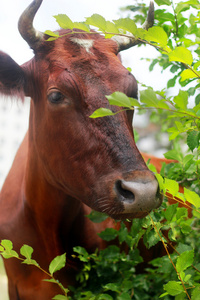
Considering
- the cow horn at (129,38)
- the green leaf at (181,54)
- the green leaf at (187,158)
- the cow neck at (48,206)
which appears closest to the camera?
the green leaf at (181,54)

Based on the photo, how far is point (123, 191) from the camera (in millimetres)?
2082

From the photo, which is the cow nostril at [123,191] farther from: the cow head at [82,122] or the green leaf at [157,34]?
the green leaf at [157,34]

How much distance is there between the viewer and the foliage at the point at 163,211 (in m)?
1.50

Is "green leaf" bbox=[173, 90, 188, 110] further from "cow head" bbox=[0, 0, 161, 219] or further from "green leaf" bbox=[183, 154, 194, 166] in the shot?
"green leaf" bbox=[183, 154, 194, 166]

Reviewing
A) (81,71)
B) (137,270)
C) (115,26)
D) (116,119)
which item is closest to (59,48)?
(81,71)

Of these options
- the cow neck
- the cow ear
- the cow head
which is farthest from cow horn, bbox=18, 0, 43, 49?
the cow neck

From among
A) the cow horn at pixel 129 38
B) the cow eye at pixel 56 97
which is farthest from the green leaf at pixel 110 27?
the cow horn at pixel 129 38

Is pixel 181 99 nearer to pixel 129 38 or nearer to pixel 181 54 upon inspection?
pixel 181 54

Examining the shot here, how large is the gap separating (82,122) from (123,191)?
57 centimetres

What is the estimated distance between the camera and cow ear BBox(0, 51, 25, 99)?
9.37 feet

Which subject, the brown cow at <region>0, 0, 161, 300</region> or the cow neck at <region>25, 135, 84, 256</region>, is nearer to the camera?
the brown cow at <region>0, 0, 161, 300</region>

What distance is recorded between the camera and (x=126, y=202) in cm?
203

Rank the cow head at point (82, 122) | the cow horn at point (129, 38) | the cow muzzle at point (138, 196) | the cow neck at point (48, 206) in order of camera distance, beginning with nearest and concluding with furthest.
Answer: the cow muzzle at point (138, 196), the cow head at point (82, 122), the cow horn at point (129, 38), the cow neck at point (48, 206)

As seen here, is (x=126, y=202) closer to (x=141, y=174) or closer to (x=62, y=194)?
(x=141, y=174)
